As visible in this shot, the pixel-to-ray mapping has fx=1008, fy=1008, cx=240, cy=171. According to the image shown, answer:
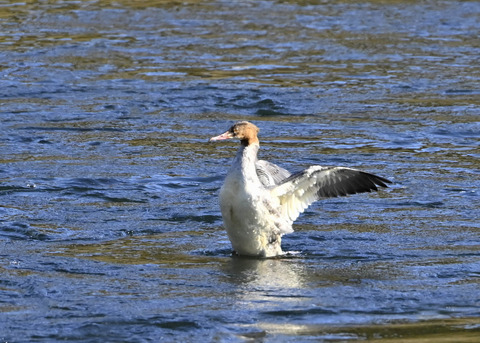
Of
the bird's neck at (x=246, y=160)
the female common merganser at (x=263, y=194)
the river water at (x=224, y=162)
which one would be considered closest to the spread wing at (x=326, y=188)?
the female common merganser at (x=263, y=194)

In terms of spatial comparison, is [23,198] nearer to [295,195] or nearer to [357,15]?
[295,195]

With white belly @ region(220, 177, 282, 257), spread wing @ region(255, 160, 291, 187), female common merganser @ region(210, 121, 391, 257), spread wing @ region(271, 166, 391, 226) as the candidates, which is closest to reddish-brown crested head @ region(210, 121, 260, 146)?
female common merganser @ region(210, 121, 391, 257)

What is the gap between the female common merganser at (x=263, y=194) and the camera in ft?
26.9

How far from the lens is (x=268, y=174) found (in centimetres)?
952

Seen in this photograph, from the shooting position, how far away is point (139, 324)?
6309 mm

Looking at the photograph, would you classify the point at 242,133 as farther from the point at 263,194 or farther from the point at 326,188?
the point at 326,188

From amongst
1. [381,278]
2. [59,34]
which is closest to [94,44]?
[59,34]

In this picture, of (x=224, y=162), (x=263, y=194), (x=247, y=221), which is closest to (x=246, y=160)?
(x=263, y=194)

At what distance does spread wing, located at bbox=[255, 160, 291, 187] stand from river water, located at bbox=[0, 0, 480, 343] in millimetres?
466

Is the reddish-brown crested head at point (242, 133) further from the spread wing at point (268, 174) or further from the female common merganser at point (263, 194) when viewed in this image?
the spread wing at point (268, 174)

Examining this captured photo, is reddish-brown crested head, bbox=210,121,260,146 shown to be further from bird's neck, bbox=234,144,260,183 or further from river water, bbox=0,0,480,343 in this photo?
river water, bbox=0,0,480,343

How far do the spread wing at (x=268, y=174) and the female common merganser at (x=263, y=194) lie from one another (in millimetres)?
172

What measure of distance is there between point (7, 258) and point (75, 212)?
5.52 ft

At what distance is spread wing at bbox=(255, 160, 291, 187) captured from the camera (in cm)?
938
